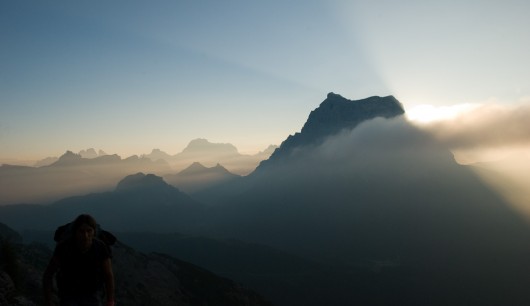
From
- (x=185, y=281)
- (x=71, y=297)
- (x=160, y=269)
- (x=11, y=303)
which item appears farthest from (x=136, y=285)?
(x=71, y=297)

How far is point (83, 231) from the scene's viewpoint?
28.6 ft

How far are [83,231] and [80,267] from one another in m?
1.08

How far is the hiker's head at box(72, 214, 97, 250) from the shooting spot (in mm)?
8719

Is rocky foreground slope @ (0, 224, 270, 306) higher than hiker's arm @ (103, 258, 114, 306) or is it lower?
lower

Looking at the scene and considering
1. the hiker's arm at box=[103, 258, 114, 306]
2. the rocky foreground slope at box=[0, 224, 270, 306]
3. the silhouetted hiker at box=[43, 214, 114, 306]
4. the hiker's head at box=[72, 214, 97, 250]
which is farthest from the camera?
the rocky foreground slope at box=[0, 224, 270, 306]

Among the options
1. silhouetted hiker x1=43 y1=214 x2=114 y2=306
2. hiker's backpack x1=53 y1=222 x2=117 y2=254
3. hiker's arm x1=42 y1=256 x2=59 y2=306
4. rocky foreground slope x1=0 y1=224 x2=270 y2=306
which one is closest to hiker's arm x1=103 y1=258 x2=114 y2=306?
silhouetted hiker x1=43 y1=214 x2=114 y2=306

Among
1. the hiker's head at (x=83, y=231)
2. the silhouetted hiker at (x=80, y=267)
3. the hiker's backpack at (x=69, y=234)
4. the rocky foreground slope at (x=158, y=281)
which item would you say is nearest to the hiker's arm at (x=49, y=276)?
the silhouetted hiker at (x=80, y=267)

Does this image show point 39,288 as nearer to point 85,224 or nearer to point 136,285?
point 85,224

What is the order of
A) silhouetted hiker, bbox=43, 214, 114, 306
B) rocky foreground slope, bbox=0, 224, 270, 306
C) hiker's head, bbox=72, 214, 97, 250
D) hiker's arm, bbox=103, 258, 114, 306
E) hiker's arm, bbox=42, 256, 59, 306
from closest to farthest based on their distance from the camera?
1. hiker's head, bbox=72, 214, 97, 250
2. silhouetted hiker, bbox=43, 214, 114, 306
3. hiker's arm, bbox=42, 256, 59, 306
4. hiker's arm, bbox=103, 258, 114, 306
5. rocky foreground slope, bbox=0, 224, 270, 306

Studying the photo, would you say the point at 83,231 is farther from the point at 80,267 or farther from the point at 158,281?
the point at 158,281

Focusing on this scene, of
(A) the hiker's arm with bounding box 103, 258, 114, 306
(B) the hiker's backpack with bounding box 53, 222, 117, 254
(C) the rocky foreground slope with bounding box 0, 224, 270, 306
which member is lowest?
(C) the rocky foreground slope with bounding box 0, 224, 270, 306

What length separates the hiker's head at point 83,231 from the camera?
8.72m

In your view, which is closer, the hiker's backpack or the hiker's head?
the hiker's head

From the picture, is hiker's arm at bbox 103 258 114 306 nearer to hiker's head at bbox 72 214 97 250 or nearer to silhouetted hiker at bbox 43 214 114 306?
silhouetted hiker at bbox 43 214 114 306
